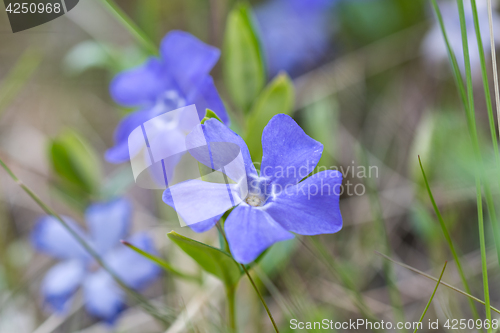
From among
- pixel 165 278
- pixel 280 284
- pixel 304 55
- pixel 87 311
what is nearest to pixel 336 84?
pixel 304 55

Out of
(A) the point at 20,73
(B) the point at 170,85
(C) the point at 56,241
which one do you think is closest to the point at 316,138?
(B) the point at 170,85

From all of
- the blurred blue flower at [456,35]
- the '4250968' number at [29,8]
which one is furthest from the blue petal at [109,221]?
the blurred blue flower at [456,35]

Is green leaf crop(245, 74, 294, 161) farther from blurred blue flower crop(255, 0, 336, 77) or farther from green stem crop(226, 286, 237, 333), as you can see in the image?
blurred blue flower crop(255, 0, 336, 77)

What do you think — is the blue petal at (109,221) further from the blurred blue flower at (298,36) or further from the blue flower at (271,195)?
the blurred blue flower at (298,36)

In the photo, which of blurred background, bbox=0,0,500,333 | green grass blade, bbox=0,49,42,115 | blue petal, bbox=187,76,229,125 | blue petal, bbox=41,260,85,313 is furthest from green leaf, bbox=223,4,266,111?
green grass blade, bbox=0,49,42,115

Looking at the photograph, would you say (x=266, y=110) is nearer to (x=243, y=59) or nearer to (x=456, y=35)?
(x=243, y=59)

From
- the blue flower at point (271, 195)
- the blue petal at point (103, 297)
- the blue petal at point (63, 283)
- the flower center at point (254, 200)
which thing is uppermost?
the blue flower at point (271, 195)

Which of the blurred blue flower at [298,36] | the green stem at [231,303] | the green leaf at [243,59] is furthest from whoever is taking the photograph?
the blurred blue flower at [298,36]

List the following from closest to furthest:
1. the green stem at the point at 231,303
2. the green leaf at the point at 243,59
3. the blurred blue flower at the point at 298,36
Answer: the green stem at the point at 231,303 → the green leaf at the point at 243,59 → the blurred blue flower at the point at 298,36
